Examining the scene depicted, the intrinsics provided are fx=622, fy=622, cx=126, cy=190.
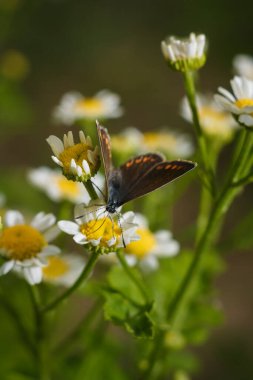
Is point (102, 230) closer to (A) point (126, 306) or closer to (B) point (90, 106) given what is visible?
(A) point (126, 306)

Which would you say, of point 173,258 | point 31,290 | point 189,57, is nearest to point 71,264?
point 173,258

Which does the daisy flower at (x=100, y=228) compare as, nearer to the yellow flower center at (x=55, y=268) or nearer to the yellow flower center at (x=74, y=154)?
the yellow flower center at (x=74, y=154)

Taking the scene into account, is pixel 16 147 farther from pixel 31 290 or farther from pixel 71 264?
pixel 31 290

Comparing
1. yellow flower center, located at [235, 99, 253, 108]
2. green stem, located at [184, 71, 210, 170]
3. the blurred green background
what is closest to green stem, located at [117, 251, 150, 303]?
green stem, located at [184, 71, 210, 170]

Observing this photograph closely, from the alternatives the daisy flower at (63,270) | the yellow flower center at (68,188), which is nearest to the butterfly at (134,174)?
the daisy flower at (63,270)

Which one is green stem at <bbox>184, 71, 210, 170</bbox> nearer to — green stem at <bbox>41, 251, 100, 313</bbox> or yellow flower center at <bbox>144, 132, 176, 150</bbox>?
green stem at <bbox>41, 251, 100, 313</bbox>

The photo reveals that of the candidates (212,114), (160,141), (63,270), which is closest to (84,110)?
(160,141)

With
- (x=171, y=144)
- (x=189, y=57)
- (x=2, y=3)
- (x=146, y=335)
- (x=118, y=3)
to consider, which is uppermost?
(x=118, y=3)
